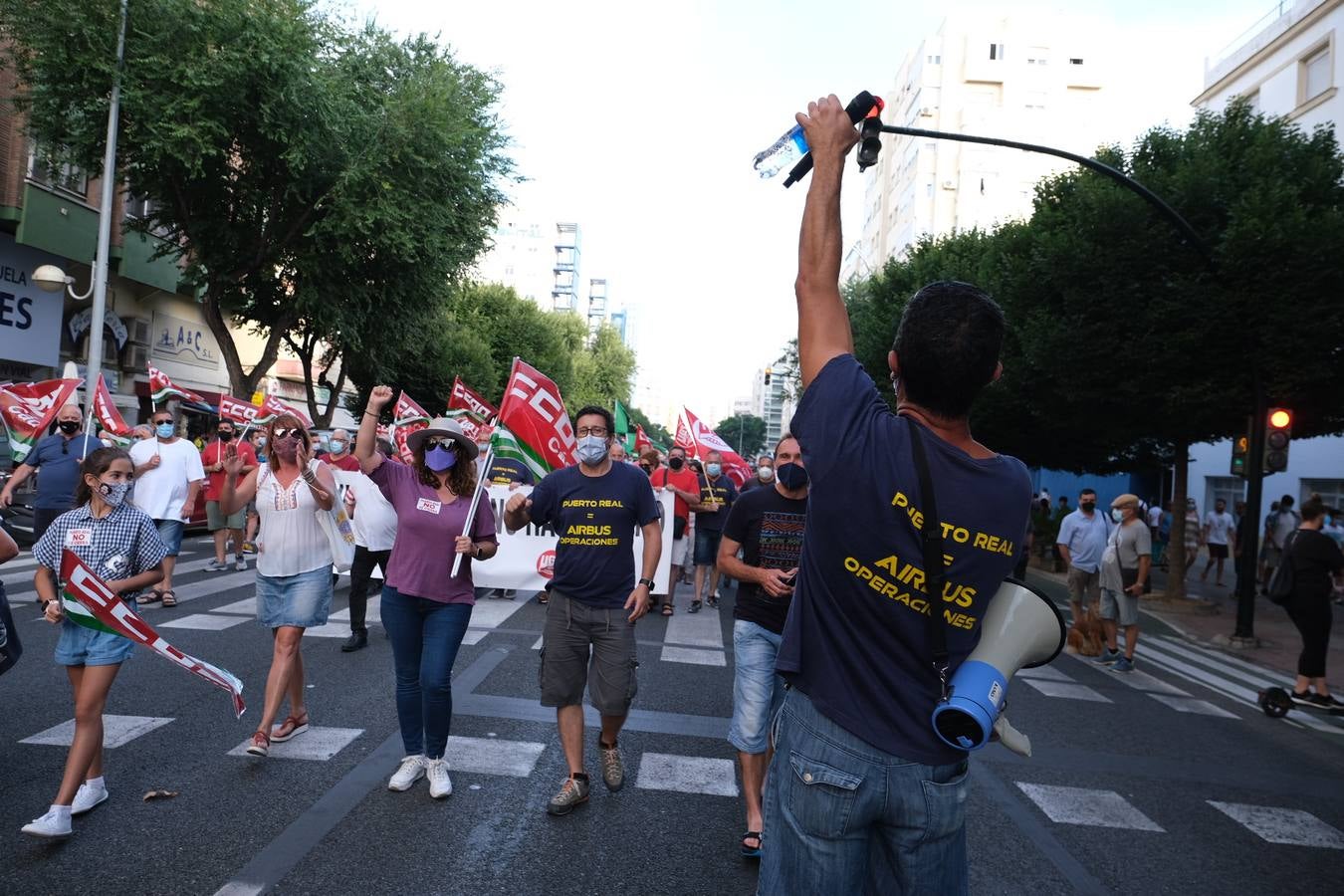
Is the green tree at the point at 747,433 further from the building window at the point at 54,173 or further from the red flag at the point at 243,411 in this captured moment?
the red flag at the point at 243,411

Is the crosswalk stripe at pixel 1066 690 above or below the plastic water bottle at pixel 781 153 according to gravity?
below

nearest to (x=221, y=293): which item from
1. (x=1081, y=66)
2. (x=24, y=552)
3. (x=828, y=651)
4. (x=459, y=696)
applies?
(x=24, y=552)

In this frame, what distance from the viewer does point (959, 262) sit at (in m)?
27.5

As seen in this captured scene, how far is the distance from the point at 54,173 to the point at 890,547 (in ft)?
77.5

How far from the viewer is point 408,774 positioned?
5.00 meters

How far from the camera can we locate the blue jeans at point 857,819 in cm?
190

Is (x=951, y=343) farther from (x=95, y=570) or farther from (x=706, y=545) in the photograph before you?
(x=706, y=545)

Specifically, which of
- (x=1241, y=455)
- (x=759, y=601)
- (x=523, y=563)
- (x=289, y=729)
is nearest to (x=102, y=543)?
(x=289, y=729)

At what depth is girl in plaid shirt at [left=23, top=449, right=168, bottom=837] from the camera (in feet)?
14.2

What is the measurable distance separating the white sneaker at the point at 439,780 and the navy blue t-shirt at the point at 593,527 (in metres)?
1.08

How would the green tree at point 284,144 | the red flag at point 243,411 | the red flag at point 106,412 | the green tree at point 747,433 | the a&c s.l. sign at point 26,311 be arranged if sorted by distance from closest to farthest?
the red flag at point 106,412
the red flag at point 243,411
the green tree at point 284,144
the a&c s.l. sign at point 26,311
the green tree at point 747,433

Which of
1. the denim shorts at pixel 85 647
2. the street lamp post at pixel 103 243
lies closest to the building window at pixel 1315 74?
the street lamp post at pixel 103 243

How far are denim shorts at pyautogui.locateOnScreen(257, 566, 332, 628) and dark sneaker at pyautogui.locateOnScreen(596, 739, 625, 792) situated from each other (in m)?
1.91

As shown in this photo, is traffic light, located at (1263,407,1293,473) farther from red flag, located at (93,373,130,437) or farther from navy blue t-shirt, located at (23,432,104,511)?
red flag, located at (93,373,130,437)
